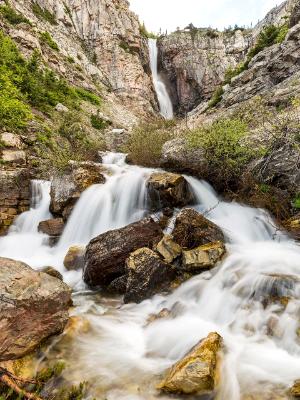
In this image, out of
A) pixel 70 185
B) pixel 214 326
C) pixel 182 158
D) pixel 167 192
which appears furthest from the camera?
pixel 182 158

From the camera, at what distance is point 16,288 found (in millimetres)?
4727

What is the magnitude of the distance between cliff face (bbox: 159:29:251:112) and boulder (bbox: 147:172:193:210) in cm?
3383

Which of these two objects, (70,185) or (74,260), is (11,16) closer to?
(70,185)

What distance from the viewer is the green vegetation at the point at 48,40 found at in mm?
31263

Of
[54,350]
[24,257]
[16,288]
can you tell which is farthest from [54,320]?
[24,257]

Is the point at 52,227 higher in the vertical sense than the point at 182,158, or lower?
lower

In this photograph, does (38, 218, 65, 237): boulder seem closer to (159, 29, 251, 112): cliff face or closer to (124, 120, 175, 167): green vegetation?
(124, 120, 175, 167): green vegetation

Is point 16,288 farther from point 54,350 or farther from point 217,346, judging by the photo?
point 217,346

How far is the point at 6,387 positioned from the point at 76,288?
149 inches

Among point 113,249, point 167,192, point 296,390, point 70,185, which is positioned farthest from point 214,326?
point 70,185

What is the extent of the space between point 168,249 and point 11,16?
32104mm

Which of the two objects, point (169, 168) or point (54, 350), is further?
point (169, 168)

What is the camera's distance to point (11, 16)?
30.0 meters

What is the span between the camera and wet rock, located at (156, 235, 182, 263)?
7205mm
